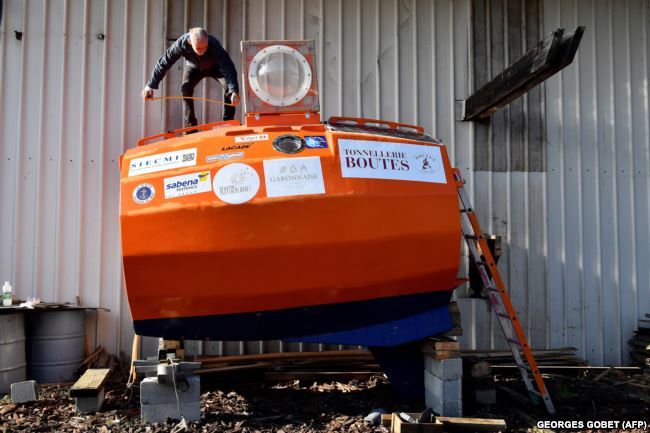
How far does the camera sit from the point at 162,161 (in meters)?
3.71

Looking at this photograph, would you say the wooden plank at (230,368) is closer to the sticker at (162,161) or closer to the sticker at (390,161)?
the sticker at (162,161)

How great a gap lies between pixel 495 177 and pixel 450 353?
2698 millimetres

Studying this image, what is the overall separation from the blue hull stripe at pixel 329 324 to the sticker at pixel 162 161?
104cm

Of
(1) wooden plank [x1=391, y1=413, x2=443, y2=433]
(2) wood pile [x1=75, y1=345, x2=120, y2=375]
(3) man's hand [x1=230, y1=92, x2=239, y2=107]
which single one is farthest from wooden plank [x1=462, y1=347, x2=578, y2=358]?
(2) wood pile [x1=75, y1=345, x2=120, y2=375]

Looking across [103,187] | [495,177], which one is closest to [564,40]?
[495,177]

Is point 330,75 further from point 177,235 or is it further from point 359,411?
point 359,411

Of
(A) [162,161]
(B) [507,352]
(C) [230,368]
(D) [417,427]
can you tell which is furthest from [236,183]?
(B) [507,352]

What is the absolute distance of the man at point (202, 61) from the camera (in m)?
4.36

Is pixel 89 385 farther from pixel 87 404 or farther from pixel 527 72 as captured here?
pixel 527 72

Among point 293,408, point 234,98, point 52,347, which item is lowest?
point 293,408

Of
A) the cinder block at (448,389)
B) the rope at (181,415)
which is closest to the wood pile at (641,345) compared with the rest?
the cinder block at (448,389)

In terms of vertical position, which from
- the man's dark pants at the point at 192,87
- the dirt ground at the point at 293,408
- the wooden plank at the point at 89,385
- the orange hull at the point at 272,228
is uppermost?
the man's dark pants at the point at 192,87

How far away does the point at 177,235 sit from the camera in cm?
354

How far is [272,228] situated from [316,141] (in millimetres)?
715
